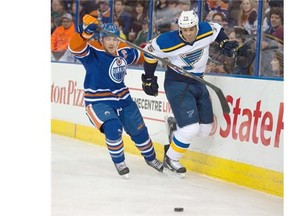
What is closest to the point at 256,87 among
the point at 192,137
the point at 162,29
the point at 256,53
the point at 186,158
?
→ the point at 256,53

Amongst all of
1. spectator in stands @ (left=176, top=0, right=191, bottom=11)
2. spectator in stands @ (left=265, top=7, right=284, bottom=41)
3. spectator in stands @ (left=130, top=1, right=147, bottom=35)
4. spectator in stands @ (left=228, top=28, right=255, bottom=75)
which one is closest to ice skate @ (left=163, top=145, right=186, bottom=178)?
spectator in stands @ (left=228, top=28, right=255, bottom=75)

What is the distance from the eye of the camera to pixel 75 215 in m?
3.82

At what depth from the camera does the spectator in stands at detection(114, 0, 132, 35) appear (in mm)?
6570

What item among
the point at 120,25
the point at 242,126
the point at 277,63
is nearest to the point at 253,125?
the point at 242,126

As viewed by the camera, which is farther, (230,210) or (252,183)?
(252,183)

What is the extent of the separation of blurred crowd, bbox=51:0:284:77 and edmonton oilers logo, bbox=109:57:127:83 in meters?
0.61

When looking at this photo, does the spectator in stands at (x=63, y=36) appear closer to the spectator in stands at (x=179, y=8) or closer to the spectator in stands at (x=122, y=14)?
the spectator in stands at (x=122, y=14)

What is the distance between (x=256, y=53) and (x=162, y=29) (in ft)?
4.29

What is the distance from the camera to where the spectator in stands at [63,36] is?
755 cm

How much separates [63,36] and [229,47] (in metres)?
3.04

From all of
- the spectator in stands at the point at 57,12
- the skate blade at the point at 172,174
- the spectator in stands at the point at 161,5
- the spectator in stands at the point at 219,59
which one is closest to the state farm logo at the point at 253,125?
the spectator in stands at the point at 219,59

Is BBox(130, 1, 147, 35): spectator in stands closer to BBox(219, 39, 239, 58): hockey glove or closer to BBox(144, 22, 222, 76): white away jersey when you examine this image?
BBox(144, 22, 222, 76): white away jersey

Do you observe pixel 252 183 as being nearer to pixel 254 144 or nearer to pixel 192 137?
pixel 254 144

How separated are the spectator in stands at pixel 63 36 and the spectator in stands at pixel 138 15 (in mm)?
1197
